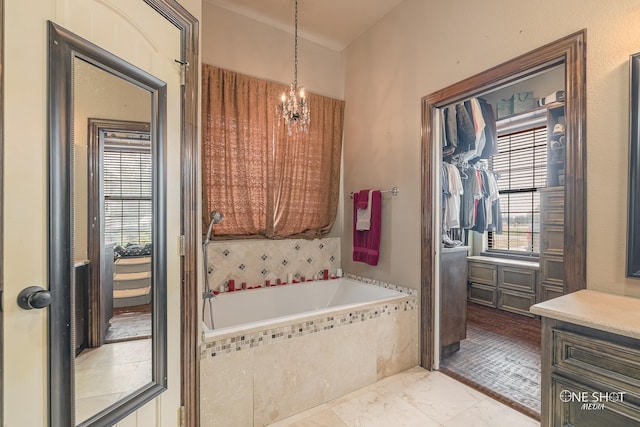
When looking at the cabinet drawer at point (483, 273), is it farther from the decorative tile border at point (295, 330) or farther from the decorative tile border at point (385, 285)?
the decorative tile border at point (295, 330)

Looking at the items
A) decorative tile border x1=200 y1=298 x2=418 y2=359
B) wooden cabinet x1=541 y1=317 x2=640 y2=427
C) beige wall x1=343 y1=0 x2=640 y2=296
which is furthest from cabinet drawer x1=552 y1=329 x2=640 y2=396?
decorative tile border x1=200 y1=298 x2=418 y2=359

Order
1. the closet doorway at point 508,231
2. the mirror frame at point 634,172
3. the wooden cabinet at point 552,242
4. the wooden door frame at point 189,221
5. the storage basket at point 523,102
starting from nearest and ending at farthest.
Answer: the mirror frame at point 634,172 → the wooden door frame at point 189,221 → the closet doorway at point 508,231 → the wooden cabinet at point 552,242 → the storage basket at point 523,102

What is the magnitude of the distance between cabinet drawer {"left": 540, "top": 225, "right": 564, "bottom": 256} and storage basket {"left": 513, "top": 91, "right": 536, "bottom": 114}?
5.19 ft

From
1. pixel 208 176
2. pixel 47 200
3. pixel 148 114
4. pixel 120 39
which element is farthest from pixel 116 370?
pixel 208 176

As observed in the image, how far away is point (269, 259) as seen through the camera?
2.98 meters

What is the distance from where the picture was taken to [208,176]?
2631 mm

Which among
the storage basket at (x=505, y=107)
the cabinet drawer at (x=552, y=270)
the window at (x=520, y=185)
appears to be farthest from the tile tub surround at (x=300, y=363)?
the storage basket at (x=505, y=107)

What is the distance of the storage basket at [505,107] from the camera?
152 inches

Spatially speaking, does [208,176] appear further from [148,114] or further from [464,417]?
[464,417]

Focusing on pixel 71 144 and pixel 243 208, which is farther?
pixel 243 208

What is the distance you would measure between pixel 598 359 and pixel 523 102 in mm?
3663

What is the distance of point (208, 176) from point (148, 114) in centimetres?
131

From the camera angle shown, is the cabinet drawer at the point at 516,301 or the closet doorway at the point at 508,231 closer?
the closet doorway at the point at 508,231

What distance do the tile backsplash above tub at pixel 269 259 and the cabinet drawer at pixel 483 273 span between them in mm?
2192
